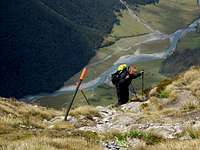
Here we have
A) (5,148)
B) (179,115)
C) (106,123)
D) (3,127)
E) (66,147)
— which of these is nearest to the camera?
(5,148)

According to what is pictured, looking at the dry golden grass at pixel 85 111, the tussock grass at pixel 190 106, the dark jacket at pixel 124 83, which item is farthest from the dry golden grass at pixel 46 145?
the dark jacket at pixel 124 83

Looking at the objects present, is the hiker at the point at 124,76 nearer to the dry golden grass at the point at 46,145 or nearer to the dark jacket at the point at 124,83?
the dark jacket at the point at 124,83

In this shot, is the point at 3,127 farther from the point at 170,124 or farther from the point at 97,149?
the point at 170,124

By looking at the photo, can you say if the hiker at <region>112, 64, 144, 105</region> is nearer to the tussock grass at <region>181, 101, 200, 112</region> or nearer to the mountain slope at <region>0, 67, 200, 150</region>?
the mountain slope at <region>0, 67, 200, 150</region>

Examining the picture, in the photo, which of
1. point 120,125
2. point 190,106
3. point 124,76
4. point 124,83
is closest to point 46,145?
point 120,125

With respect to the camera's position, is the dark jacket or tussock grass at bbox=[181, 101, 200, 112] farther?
the dark jacket

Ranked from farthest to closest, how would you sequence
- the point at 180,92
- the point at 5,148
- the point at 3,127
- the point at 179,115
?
the point at 180,92 → the point at 179,115 → the point at 3,127 → the point at 5,148

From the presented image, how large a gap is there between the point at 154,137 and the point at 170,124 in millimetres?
Result: 4088

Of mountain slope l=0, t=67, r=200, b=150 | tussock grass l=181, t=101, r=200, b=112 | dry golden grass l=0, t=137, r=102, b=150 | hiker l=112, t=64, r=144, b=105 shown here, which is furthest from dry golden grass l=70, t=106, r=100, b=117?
dry golden grass l=0, t=137, r=102, b=150

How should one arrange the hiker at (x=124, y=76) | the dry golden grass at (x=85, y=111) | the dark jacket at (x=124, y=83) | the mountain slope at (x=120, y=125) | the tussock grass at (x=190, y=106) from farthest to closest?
1. the dark jacket at (x=124, y=83)
2. the hiker at (x=124, y=76)
3. the dry golden grass at (x=85, y=111)
4. the tussock grass at (x=190, y=106)
5. the mountain slope at (x=120, y=125)

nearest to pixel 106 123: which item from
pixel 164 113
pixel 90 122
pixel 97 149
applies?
pixel 90 122

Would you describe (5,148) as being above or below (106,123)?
above

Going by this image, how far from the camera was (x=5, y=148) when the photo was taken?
987 centimetres

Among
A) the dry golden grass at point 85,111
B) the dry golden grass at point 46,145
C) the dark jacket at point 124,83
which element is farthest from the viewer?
the dark jacket at point 124,83
